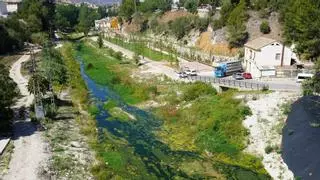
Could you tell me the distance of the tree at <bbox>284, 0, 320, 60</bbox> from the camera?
Result: 57.2 metres

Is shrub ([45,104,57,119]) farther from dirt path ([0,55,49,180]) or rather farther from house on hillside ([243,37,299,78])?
house on hillside ([243,37,299,78])

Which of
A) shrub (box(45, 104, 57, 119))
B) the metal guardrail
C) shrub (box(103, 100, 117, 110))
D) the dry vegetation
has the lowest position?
shrub (box(103, 100, 117, 110))

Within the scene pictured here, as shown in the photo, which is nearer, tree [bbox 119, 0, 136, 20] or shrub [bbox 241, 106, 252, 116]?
shrub [bbox 241, 106, 252, 116]

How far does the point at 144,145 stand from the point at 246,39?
5343 centimetres

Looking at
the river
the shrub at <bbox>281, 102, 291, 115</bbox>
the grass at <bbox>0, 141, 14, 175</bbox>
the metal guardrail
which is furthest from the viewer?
the metal guardrail

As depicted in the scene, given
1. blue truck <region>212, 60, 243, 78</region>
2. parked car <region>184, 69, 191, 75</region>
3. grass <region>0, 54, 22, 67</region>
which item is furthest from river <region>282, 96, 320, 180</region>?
grass <region>0, 54, 22, 67</region>

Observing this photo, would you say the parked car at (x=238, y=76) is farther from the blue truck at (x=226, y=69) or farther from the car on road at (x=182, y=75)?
the car on road at (x=182, y=75)

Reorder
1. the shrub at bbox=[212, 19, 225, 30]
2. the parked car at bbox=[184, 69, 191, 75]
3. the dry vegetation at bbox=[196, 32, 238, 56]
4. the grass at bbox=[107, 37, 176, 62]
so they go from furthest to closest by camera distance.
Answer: the shrub at bbox=[212, 19, 225, 30] < the grass at bbox=[107, 37, 176, 62] < the dry vegetation at bbox=[196, 32, 238, 56] < the parked car at bbox=[184, 69, 191, 75]

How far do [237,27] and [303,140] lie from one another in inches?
2267

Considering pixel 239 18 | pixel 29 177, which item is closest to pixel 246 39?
pixel 239 18

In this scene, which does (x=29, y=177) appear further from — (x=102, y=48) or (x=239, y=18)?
(x=102, y=48)

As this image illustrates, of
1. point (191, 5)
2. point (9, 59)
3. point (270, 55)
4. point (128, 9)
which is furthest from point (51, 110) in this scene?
point (128, 9)

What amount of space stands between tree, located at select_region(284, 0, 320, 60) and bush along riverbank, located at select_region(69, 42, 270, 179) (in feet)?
47.5

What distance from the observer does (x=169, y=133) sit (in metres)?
47.1
